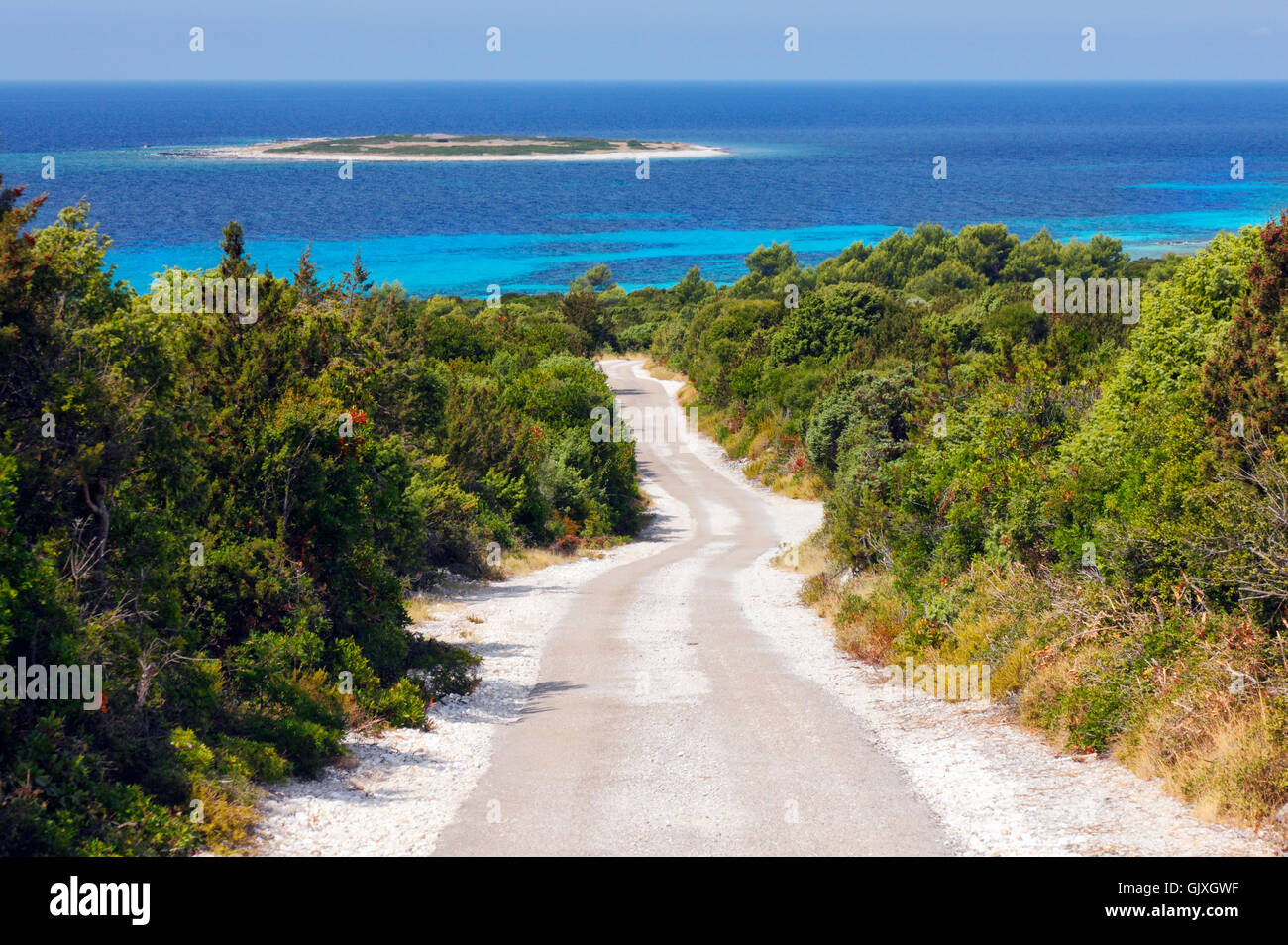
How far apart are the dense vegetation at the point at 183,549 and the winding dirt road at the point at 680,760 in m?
1.77

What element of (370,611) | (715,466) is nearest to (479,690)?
(370,611)

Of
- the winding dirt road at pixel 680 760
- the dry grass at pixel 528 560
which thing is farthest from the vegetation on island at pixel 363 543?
the dry grass at pixel 528 560

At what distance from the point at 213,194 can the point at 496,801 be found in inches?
6201

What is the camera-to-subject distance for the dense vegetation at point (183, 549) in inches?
298

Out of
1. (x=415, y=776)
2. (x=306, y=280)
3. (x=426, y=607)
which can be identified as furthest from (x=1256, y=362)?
(x=426, y=607)

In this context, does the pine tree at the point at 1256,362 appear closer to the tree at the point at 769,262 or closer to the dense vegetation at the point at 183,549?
the dense vegetation at the point at 183,549

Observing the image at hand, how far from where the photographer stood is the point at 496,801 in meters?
9.92

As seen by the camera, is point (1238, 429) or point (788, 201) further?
point (788, 201)

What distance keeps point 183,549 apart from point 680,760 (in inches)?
207

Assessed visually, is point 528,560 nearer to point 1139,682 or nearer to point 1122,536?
point 1122,536

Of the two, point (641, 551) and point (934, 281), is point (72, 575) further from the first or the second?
point (934, 281)

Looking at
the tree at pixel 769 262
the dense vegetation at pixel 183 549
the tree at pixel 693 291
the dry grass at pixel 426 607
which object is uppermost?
the tree at pixel 769 262

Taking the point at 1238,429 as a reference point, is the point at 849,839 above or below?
below

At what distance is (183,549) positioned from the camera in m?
10.1
